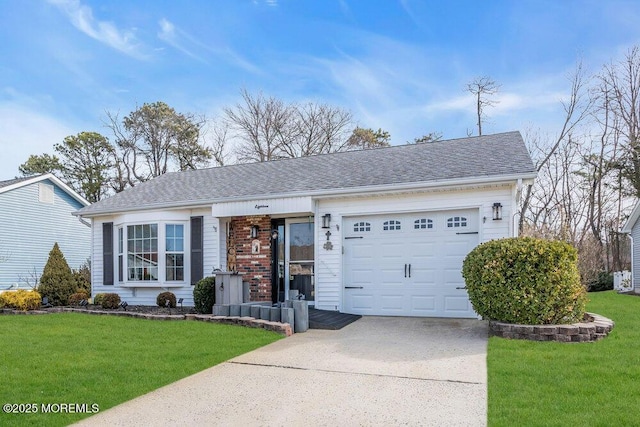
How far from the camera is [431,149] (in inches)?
459

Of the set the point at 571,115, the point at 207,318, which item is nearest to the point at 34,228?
the point at 207,318

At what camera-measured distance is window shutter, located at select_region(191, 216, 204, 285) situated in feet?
36.2

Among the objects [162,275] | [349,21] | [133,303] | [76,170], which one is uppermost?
[349,21]

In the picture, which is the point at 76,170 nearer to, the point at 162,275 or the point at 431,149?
the point at 162,275

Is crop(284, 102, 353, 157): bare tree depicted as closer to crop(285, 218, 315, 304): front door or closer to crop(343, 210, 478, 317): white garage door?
crop(285, 218, 315, 304): front door

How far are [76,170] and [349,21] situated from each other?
2354cm

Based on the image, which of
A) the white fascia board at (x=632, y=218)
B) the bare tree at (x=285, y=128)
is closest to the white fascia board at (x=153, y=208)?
the bare tree at (x=285, y=128)

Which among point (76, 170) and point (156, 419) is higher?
point (76, 170)

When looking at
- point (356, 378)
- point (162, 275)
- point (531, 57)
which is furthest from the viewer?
point (531, 57)

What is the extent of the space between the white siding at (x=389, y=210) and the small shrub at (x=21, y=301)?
730 cm

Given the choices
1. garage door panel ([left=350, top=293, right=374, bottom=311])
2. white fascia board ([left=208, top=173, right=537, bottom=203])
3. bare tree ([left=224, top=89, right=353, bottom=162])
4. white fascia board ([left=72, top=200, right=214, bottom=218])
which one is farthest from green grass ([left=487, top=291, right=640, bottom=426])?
bare tree ([left=224, top=89, right=353, bottom=162])

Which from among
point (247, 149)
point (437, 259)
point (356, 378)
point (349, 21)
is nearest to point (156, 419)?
point (356, 378)

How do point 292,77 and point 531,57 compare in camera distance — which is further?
point 292,77

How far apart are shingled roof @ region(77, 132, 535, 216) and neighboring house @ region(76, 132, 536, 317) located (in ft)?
0.14
